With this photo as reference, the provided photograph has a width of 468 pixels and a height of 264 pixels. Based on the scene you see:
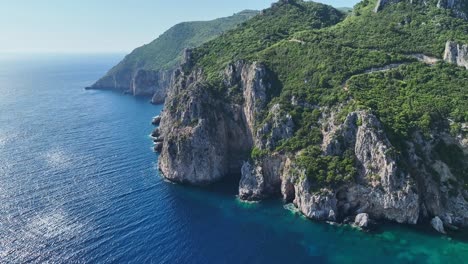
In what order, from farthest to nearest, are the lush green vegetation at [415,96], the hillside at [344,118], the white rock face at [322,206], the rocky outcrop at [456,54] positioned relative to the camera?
the rocky outcrop at [456,54] < the lush green vegetation at [415,96] < the white rock face at [322,206] < the hillside at [344,118]

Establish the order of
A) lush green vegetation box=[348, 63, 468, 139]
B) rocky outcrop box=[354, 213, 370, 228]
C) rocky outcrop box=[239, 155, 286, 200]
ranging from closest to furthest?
rocky outcrop box=[354, 213, 370, 228] < lush green vegetation box=[348, 63, 468, 139] < rocky outcrop box=[239, 155, 286, 200]

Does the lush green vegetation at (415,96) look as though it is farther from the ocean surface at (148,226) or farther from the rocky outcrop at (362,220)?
the ocean surface at (148,226)

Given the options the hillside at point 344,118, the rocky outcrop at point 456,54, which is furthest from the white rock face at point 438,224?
the rocky outcrop at point 456,54

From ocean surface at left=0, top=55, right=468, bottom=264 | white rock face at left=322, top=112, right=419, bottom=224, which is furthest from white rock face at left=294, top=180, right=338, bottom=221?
white rock face at left=322, top=112, right=419, bottom=224

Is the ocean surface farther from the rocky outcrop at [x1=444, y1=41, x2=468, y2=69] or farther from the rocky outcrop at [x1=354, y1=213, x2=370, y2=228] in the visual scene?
the rocky outcrop at [x1=444, y1=41, x2=468, y2=69]

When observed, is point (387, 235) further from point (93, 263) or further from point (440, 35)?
point (440, 35)

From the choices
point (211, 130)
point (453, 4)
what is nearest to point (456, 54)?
point (453, 4)

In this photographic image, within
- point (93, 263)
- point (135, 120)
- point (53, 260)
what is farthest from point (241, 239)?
point (135, 120)
